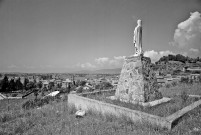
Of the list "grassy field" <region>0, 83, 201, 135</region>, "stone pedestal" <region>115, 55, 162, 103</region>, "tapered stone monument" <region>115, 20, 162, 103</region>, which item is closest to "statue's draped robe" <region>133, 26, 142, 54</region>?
"tapered stone monument" <region>115, 20, 162, 103</region>

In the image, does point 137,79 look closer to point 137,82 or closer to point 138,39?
point 137,82

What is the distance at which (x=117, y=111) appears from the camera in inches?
185

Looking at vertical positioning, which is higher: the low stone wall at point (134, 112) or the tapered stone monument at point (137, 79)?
the tapered stone monument at point (137, 79)

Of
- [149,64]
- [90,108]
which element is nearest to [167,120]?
[90,108]

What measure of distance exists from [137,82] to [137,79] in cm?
16

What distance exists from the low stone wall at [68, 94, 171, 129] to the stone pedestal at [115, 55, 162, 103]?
169 centimetres

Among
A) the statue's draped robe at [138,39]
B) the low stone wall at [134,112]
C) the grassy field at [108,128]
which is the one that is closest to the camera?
the grassy field at [108,128]

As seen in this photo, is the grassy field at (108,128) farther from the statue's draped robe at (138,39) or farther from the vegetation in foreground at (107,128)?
the statue's draped robe at (138,39)

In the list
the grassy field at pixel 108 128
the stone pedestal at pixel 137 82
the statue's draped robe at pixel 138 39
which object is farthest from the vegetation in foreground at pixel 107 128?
the statue's draped robe at pixel 138 39

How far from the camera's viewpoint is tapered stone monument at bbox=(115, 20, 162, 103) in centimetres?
606

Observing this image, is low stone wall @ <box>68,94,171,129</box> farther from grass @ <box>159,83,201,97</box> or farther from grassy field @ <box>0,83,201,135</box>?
grass @ <box>159,83,201,97</box>

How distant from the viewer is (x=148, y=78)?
646 cm

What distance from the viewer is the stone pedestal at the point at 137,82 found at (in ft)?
19.8

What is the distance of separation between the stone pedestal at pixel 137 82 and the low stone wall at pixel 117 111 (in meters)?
1.69
